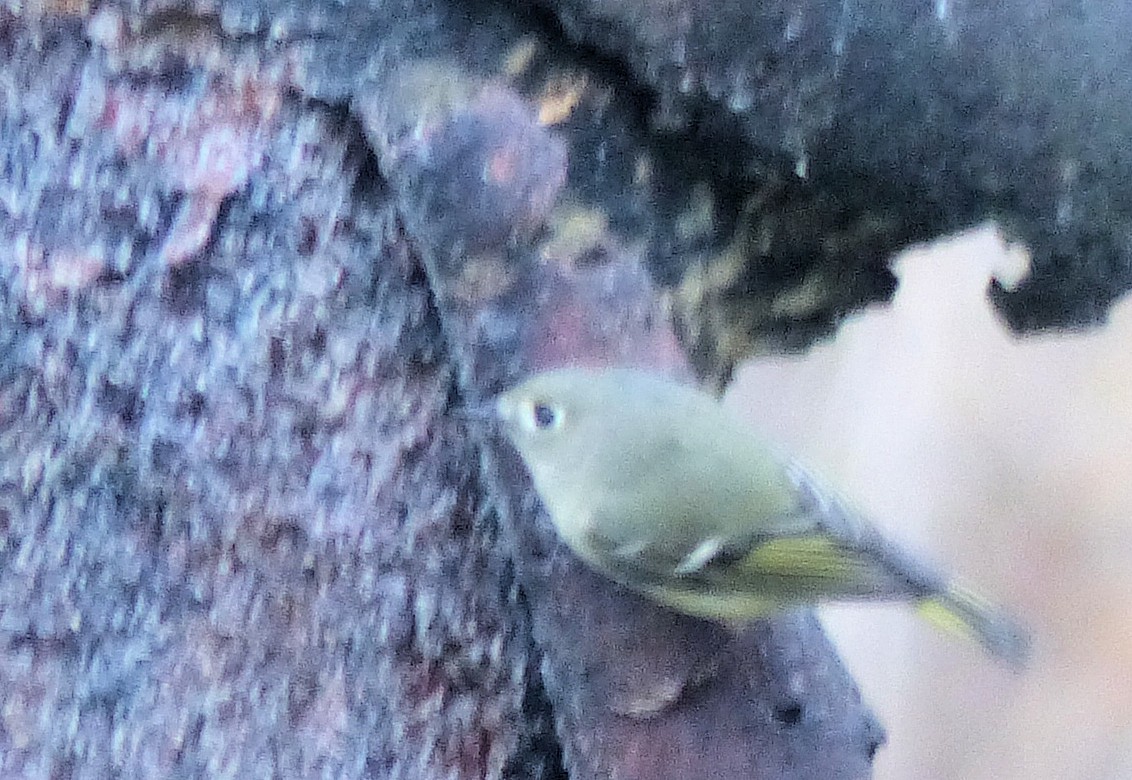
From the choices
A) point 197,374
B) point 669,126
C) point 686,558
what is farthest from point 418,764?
point 669,126

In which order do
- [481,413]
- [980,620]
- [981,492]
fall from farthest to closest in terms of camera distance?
[981,492] < [980,620] < [481,413]

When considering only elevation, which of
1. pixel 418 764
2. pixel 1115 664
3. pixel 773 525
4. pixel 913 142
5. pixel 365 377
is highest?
pixel 913 142

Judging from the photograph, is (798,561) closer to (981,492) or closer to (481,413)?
(481,413)

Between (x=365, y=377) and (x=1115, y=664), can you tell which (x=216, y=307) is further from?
(x=1115, y=664)

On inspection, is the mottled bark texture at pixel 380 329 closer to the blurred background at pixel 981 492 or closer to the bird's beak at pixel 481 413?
the bird's beak at pixel 481 413

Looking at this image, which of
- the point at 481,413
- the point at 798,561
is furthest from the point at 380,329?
the point at 798,561
